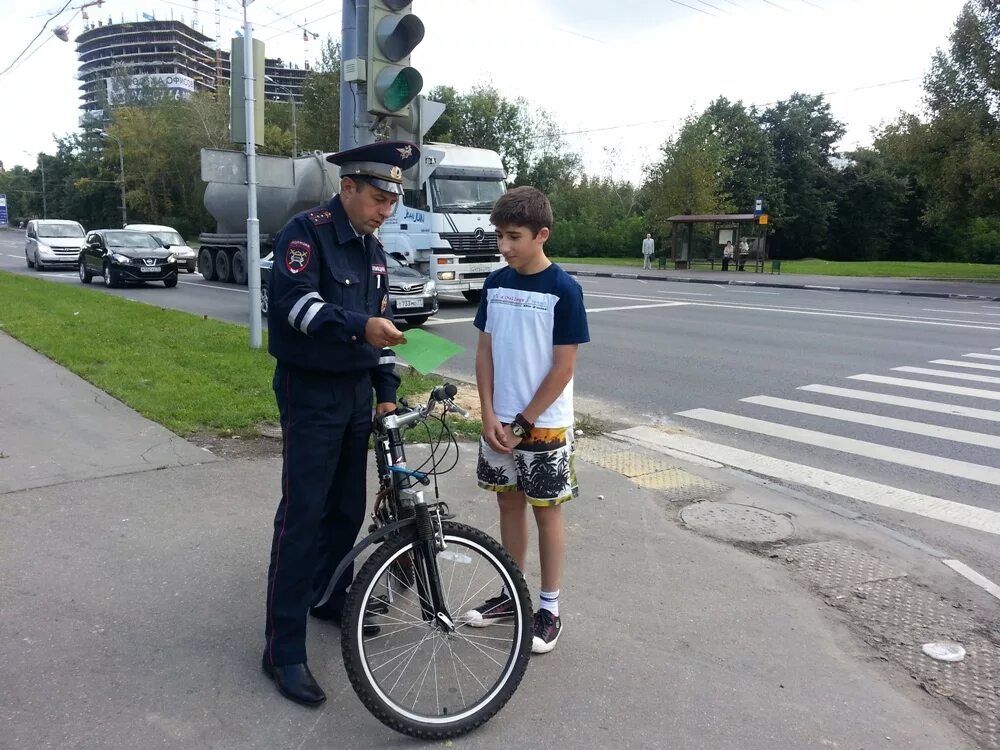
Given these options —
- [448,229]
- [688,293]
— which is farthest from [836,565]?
[688,293]

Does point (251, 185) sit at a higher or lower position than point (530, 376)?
higher

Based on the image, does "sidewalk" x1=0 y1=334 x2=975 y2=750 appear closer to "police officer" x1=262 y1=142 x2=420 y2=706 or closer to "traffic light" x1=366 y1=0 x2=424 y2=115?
"police officer" x1=262 y1=142 x2=420 y2=706

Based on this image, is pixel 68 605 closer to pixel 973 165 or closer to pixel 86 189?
pixel 973 165

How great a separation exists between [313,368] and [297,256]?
0.40m

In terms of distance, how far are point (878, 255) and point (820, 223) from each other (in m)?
5.35

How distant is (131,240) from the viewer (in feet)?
71.7

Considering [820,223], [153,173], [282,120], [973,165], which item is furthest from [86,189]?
[973,165]

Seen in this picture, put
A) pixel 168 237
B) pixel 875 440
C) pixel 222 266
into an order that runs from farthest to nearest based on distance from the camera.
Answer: pixel 222 266 → pixel 168 237 → pixel 875 440

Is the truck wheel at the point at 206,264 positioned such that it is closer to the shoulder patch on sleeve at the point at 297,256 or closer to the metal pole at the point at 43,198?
the shoulder patch on sleeve at the point at 297,256

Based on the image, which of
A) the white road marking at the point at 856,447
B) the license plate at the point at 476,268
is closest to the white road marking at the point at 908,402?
the white road marking at the point at 856,447

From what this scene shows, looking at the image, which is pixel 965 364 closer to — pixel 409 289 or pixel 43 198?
pixel 409 289

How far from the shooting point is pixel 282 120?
60188 millimetres

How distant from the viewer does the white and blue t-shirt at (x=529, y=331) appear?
3053 millimetres

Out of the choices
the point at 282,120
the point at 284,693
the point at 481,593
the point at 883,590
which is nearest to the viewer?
the point at 284,693
